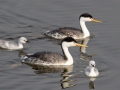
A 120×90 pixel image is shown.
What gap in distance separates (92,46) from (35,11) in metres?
4.62

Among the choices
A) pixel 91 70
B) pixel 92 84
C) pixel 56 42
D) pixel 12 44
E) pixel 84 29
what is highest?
pixel 84 29

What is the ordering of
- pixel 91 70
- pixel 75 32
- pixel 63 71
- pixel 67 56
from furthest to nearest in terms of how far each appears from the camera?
pixel 75 32 < pixel 67 56 < pixel 63 71 < pixel 91 70

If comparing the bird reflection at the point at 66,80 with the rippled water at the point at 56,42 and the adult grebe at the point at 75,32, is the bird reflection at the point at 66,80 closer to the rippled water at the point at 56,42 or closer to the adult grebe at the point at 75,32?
the rippled water at the point at 56,42

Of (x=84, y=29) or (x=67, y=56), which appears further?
(x=84, y=29)

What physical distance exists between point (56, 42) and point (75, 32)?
45.5 inches

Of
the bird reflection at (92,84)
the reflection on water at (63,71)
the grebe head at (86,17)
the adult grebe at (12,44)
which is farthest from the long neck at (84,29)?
the bird reflection at (92,84)

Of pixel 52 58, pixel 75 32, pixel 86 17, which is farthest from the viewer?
pixel 86 17

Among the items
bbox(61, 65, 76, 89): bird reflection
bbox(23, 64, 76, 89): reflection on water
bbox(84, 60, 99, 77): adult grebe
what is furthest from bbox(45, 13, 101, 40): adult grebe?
bbox(84, 60, 99, 77): adult grebe

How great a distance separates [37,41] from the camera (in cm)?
2125

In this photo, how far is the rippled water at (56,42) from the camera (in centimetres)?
1670

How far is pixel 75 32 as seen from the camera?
22.2 m

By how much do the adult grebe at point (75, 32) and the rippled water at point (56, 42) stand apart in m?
0.38

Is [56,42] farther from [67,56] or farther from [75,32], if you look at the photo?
[67,56]

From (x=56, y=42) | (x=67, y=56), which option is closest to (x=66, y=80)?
(x=67, y=56)
